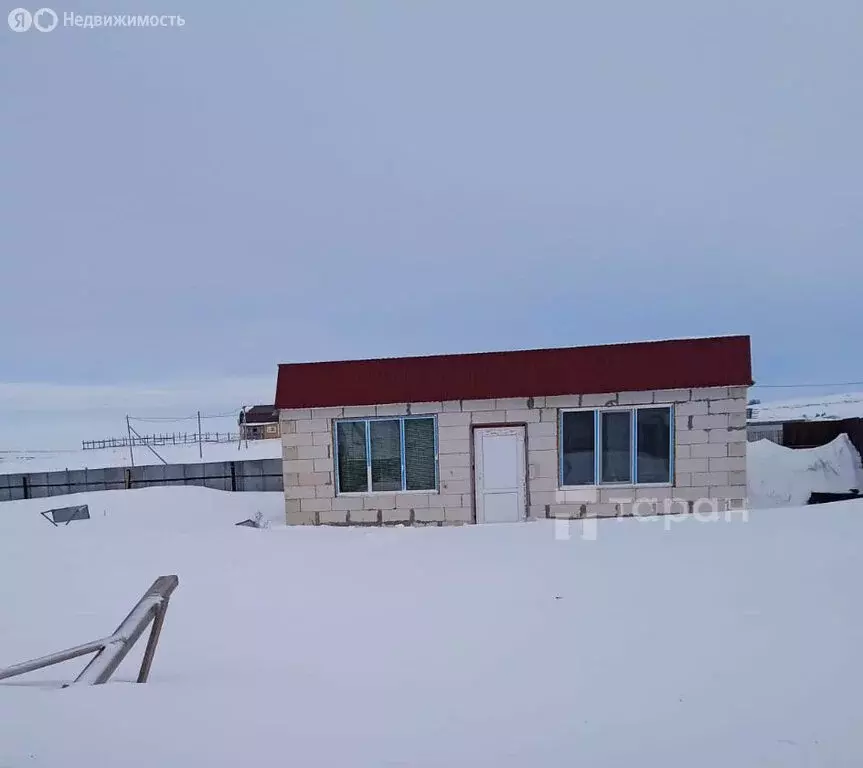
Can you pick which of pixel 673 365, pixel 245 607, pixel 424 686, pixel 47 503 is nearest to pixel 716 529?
pixel 673 365

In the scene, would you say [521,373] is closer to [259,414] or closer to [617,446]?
[617,446]

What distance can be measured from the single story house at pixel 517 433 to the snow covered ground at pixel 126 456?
17.8m

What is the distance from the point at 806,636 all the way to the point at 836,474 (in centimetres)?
1301

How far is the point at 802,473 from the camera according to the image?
46.5ft

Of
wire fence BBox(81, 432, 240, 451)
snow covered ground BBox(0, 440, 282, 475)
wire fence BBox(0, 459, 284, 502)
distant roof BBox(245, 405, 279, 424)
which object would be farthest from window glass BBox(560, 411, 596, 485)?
wire fence BBox(81, 432, 240, 451)

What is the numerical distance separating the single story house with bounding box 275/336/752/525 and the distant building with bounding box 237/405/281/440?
29.5m

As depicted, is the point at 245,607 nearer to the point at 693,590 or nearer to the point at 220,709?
the point at 220,709

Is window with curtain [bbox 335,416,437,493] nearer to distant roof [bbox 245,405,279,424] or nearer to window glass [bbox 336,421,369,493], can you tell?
window glass [bbox 336,421,369,493]

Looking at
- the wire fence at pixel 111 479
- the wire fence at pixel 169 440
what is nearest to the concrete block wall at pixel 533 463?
the wire fence at pixel 111 479

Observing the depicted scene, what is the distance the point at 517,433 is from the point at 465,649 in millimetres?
6419

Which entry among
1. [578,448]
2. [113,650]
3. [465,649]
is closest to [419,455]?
[578,448]

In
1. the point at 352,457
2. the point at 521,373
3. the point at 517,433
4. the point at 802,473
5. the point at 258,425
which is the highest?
the point at 521,373

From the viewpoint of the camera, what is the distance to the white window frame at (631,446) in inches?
393

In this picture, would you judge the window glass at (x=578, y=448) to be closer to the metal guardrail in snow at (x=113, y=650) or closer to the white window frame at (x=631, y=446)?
the white window frame at (x=631, y=446)
